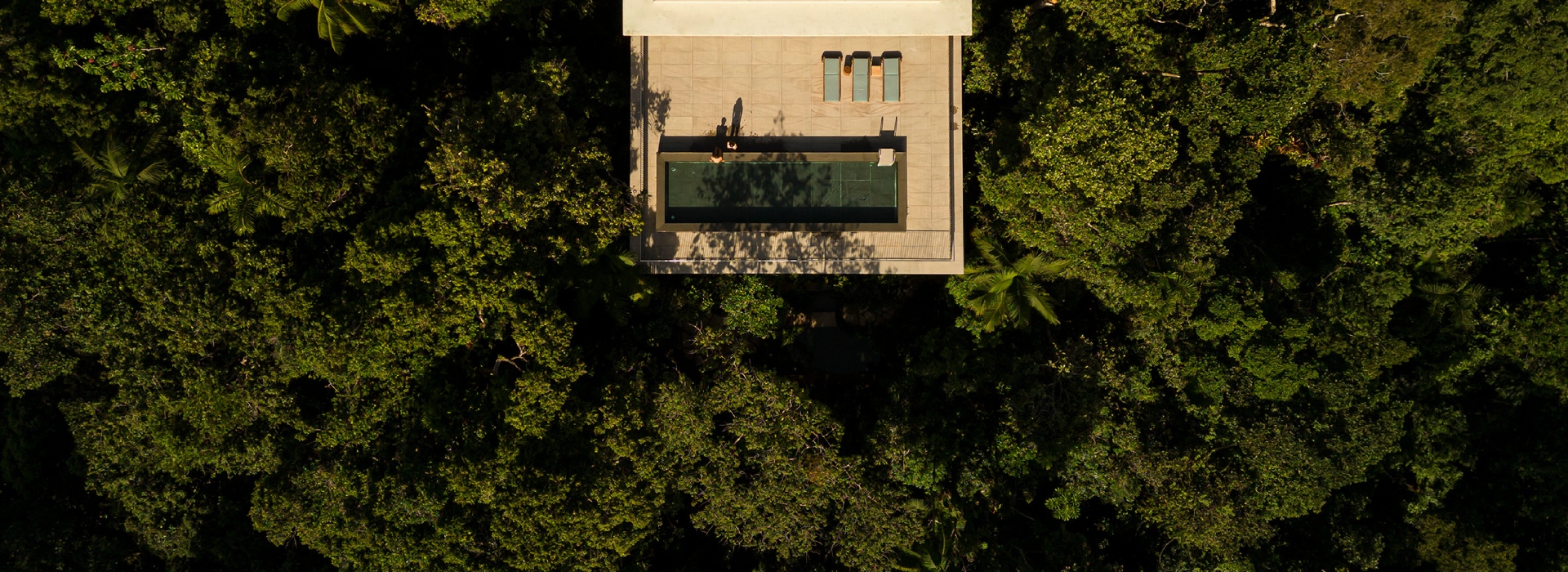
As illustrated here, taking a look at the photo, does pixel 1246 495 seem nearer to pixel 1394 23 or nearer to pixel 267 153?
pixel 1394 23

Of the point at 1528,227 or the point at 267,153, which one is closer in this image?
the point at 267,153

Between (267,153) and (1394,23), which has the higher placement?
(1394,23)

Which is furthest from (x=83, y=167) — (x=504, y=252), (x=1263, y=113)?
(x=1263, y=113)

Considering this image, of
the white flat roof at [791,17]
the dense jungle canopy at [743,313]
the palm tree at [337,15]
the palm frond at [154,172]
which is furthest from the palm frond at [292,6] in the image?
the white flat roof at [791,17]

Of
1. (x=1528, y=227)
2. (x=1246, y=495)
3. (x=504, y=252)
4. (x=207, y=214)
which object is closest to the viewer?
(x=504, y=252)

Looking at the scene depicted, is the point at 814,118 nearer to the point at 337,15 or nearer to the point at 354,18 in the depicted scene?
the point at 354,18

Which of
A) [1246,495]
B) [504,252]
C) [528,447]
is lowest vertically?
[1246,495]

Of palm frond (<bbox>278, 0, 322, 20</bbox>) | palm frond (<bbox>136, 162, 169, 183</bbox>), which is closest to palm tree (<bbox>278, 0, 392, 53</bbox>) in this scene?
palm frond (<bbox>278, 0, 322, 20</bbox>)
